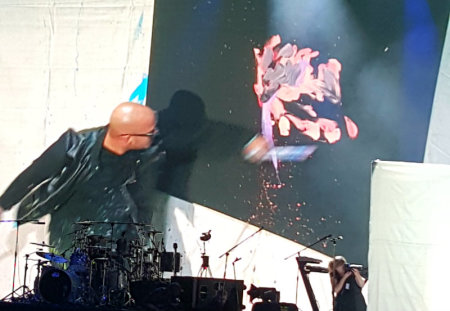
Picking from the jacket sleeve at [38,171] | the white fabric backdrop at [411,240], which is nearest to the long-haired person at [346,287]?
the white fabric backdrop at [411,240]

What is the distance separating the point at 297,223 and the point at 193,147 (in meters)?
1.16

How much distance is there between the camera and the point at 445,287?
5176 millimetres

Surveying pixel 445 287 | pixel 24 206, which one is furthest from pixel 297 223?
pixel 24 206

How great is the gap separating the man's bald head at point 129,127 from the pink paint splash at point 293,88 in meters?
1.05

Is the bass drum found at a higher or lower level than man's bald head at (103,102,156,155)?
lower

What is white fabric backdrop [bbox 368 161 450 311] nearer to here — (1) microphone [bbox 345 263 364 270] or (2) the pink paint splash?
(1) microphone [bbox 345 263 364 270]

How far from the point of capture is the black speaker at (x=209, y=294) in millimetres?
5800

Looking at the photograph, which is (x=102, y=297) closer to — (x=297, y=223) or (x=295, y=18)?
(x=297, y=223)

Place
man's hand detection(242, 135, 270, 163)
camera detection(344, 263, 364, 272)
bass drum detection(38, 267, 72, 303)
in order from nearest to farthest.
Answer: bass drum detection(38, 267, 72, 303) → camera detection(344, 263, 364, 272) → man's hand detection(242, 135, 270, 163)

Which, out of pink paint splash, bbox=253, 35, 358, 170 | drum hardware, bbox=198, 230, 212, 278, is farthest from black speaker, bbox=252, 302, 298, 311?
pink paint splash, bbox=253, 35, 358, 170

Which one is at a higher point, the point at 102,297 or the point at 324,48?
the point at 324,48

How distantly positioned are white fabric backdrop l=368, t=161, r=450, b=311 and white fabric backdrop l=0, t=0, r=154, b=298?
110 inches

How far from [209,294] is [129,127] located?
1960 mm

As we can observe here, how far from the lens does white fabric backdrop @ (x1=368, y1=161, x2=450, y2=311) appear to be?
5227mm
